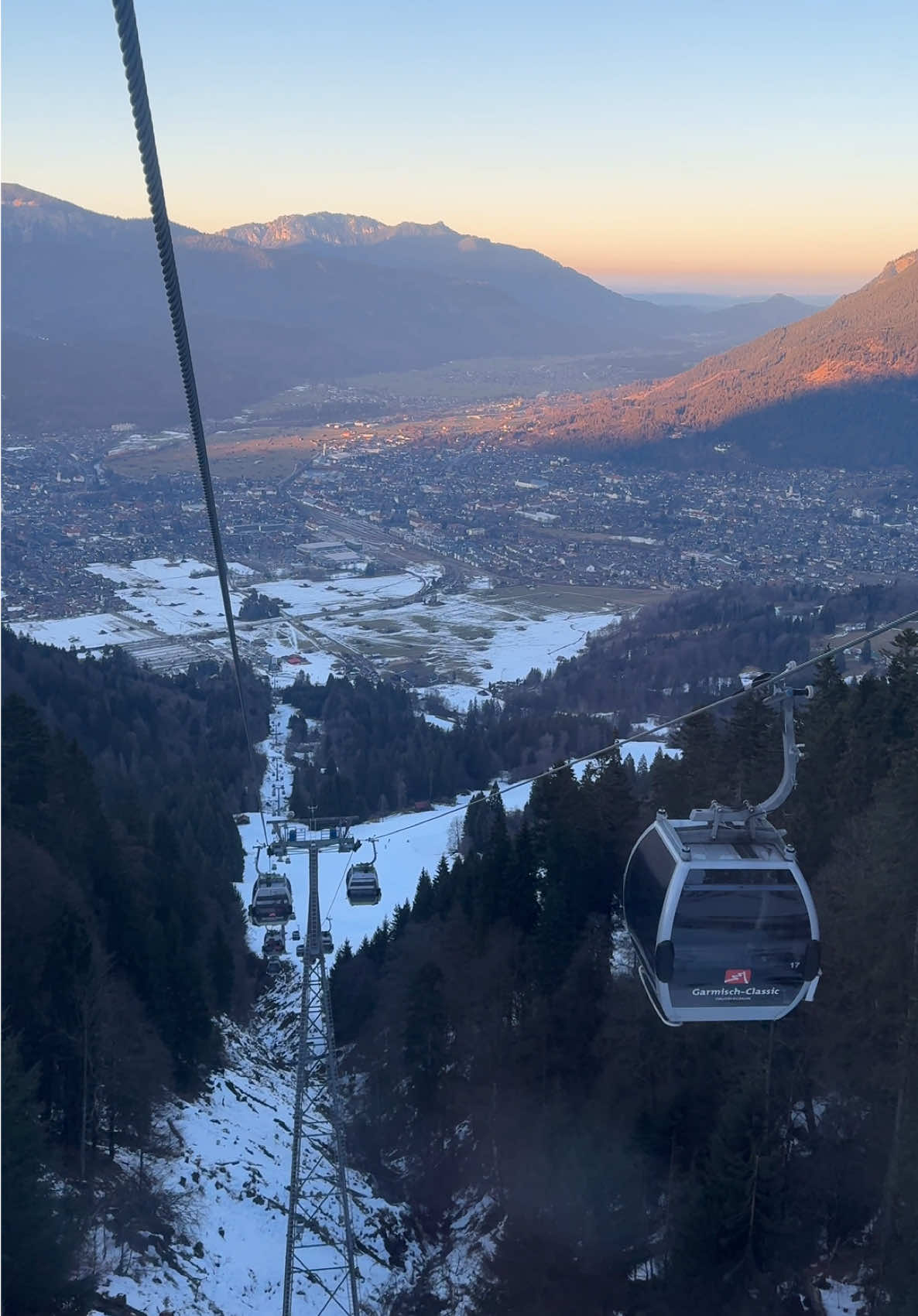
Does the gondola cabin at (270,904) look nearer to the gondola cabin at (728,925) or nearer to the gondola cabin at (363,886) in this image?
the gondola cabin at (363,886)

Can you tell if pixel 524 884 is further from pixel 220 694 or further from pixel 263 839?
pixel 220 694

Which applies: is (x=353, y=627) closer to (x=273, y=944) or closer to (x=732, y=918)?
(x=273, y=944)

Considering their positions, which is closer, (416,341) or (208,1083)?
(208,1083)

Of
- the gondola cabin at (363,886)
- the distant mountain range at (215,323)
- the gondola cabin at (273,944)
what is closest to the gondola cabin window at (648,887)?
the gondola cabin at (363,886)

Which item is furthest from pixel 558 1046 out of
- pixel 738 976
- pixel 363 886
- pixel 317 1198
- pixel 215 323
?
pixel 215 323

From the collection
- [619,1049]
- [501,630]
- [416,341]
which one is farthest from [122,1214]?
[416,341]

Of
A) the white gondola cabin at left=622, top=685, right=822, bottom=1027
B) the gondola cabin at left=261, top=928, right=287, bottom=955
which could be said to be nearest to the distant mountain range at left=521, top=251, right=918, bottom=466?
the gondola cabin at left=261, top=928, right=287, bottom=955

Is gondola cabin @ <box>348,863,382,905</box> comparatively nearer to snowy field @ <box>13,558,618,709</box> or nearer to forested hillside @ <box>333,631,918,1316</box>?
forested hillside @ <box>333,631,918,1316</box>
